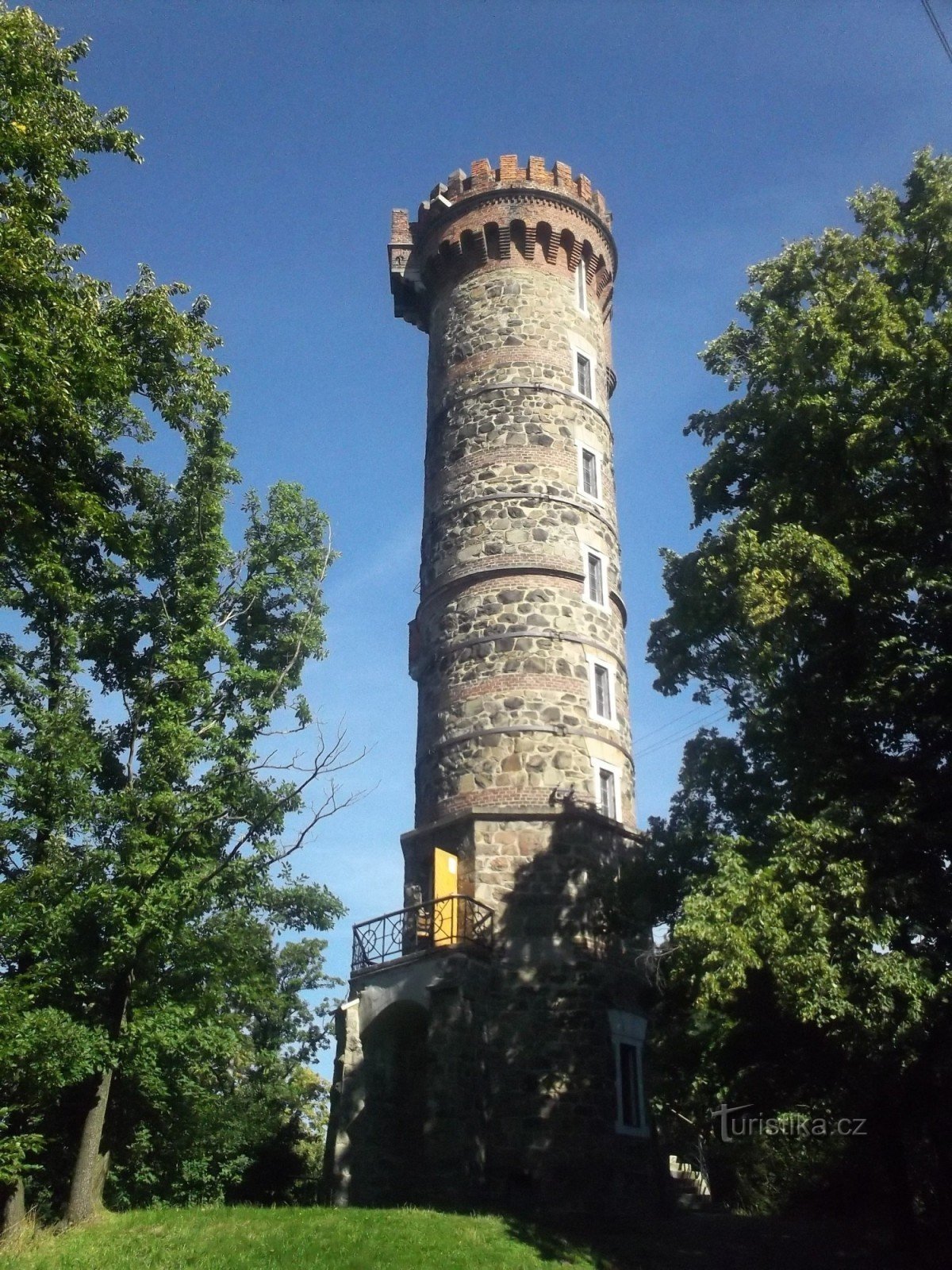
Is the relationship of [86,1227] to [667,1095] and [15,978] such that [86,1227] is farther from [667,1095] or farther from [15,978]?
[667,1095]

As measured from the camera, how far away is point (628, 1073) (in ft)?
65.1

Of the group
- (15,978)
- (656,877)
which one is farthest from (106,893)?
(656,877)

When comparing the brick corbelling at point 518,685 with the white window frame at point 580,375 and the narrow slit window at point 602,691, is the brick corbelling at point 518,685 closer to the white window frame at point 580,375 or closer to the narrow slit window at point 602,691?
the narrow slit window at point 602,691

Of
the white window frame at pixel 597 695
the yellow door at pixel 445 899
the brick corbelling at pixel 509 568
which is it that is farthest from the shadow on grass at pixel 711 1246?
the brick corbelling at pixel 509 568

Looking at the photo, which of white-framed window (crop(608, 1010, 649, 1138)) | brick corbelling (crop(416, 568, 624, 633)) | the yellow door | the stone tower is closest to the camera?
the stone tower

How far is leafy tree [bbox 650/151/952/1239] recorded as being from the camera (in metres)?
13.2

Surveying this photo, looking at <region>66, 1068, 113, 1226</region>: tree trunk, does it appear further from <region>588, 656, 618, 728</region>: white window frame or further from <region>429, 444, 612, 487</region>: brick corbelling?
<region>429, 444, 612, 487</region>: brick corbelling

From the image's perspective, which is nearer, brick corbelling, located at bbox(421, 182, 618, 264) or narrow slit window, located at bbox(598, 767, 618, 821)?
narrow slit window, located at bbox(598, 767, 618, 821)

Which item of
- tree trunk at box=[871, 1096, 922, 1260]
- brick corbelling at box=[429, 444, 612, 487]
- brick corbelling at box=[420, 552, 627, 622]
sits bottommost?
tree trunk at box=[871, 1096, 922, 1260]

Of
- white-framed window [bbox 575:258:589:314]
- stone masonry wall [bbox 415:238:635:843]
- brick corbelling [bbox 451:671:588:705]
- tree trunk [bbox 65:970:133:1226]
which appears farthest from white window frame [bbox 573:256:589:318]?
tree trunk [bbox 65:970:133:1226]

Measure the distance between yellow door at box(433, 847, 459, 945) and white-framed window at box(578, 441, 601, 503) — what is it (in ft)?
29.3

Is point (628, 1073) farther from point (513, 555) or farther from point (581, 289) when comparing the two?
point (581, 289)

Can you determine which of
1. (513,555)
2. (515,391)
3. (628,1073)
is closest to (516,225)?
(515,391)

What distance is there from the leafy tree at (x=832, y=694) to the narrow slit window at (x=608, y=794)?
4.05 metres
